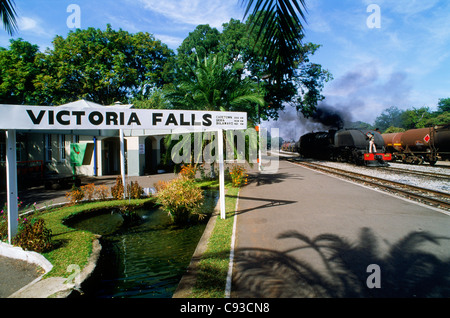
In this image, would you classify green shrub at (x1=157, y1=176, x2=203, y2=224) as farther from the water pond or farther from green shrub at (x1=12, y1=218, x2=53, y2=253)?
green shrub at (x1=12, y1=218, x2=53, y2=253)

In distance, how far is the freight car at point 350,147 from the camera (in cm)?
1912

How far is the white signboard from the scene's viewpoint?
4.92m

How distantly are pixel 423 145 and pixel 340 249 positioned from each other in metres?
20.1

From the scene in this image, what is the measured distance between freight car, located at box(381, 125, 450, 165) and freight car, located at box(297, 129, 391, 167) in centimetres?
177

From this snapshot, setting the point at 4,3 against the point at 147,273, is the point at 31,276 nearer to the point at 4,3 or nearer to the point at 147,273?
the point at 147,273

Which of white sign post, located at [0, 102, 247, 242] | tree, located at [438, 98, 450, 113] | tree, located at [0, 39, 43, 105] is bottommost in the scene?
white sign post, located at [0, 102, 247, 242]

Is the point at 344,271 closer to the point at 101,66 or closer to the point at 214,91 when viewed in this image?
the point at 214,91

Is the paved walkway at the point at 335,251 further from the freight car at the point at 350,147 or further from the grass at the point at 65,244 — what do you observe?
the freight car at the point at 350,147

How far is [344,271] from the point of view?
3834 millimetres

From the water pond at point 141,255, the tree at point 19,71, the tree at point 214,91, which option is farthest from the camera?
the tree at point 19,71

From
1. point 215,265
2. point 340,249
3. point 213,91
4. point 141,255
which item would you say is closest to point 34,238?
point 141,255

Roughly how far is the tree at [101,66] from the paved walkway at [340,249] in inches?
896

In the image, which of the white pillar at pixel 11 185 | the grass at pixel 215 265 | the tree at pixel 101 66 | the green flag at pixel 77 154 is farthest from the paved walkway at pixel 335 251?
the tree at pixel 101 66

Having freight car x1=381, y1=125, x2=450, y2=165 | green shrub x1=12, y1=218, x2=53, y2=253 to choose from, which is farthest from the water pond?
freight car x1=381, y1=125, x2=450, y2=165
